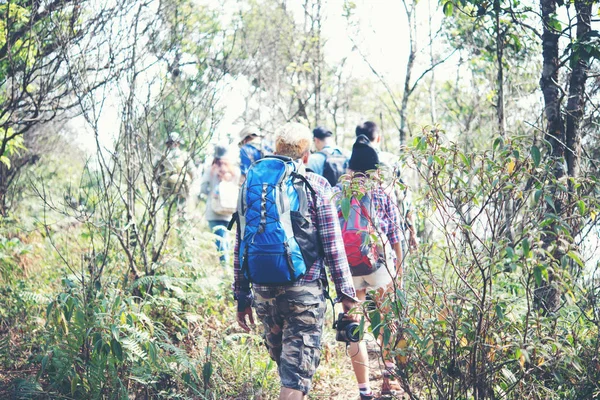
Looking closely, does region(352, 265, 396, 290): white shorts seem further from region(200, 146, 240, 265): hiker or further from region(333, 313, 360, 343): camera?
region(200, 146, 240, 265): hiker

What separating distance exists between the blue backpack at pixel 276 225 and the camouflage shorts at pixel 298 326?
0.10m

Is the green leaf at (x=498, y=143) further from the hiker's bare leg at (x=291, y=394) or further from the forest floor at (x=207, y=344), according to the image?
the hiker's bare leg at (x=291, y=394)

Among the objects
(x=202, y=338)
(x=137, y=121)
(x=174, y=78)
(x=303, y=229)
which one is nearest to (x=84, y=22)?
(x=174, y=78)

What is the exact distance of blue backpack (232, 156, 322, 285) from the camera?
300 cm

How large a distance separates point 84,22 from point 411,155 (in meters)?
4.10

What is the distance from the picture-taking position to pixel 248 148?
728cm

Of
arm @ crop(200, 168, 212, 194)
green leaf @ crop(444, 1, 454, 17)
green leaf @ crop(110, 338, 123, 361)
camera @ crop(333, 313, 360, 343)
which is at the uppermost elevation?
green leaf @ crop(444, 1, 454, 17)

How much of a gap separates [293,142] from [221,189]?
13.7 feet

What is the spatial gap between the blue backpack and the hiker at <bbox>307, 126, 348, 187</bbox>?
6.86 feet

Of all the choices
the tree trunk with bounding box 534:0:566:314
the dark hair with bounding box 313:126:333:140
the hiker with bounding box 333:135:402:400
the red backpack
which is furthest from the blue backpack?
the dark hair with bounding box 313:126:333:140

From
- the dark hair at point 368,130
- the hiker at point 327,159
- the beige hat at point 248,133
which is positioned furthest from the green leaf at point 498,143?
the beige hat at point 248,133

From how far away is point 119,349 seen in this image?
3510 mm

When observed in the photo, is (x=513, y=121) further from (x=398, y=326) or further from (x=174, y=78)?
(x=398, y=326)

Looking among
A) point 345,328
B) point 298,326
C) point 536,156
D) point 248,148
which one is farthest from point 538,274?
point 248,148
